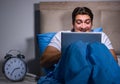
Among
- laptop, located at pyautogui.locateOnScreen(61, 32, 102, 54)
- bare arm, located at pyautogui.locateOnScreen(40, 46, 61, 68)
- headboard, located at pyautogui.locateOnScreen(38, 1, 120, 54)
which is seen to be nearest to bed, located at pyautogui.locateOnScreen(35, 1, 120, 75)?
headboard, located at pyautogui.locateOnScreen(38, 1, 120, 54)

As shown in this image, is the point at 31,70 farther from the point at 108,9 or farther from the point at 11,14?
the point at 108,9

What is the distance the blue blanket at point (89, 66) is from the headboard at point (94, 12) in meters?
1.00

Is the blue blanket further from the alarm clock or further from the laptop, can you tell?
the alarm clock

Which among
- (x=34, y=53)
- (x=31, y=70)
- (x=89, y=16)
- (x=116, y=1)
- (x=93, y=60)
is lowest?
(x=31, y=70)

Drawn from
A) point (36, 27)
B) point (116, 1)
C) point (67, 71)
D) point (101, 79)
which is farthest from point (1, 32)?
point (101, 79)

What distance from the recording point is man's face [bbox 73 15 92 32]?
168 centimetres

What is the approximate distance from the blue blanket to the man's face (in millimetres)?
617

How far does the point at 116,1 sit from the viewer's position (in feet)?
6.74

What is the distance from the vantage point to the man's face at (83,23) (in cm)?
168

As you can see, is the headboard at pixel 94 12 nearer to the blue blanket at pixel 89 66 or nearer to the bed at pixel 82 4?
the bed at pixel 82 4

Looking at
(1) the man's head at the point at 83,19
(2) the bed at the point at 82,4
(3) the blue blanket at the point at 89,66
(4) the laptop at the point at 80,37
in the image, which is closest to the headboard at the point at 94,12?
(2) the bed at the point at 82,4

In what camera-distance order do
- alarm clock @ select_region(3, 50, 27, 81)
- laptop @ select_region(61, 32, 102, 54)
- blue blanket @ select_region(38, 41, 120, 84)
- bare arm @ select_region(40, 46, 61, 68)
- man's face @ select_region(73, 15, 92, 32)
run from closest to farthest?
blue blanket @ select_region(38, 41, 120, 84)
laptop @ select_region(61, 32, 102, 54)
bare arm @ select_region(40, 46, 61, 68)
man's face @ select_region(73, 15, 92, 32)
alarm clock @ select_region(3, 50, 27, 81)

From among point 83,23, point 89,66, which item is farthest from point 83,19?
point 89,66

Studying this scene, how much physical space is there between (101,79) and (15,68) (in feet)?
3.97
